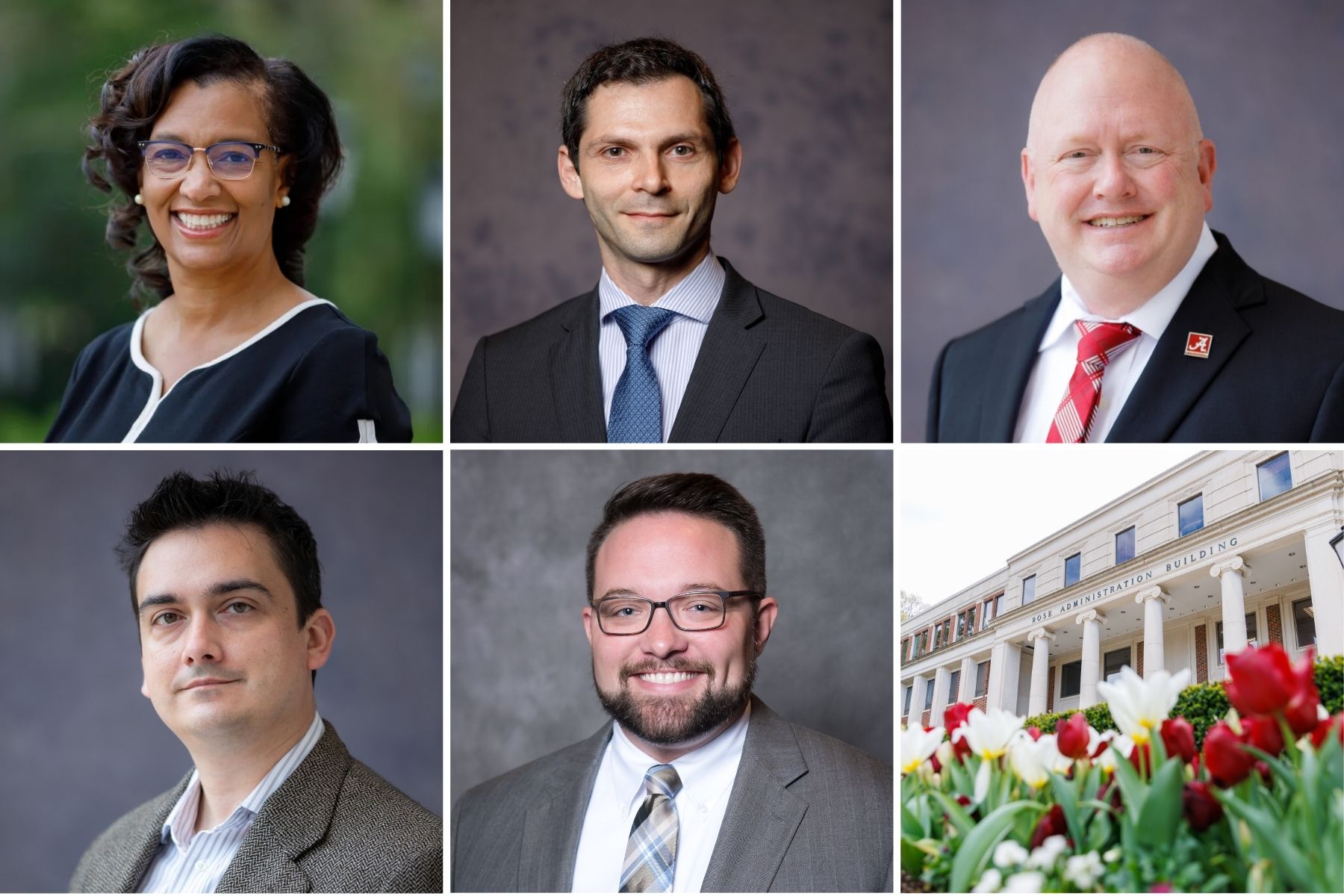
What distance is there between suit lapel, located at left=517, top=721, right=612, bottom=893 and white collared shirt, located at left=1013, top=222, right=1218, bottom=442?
1054mm

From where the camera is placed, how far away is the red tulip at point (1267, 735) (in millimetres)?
2406

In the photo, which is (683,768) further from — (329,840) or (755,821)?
(329,840)

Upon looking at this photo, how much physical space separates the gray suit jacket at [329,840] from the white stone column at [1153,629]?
1408mm

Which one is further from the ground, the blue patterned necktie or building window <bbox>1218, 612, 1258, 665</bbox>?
the blue patterned necktie

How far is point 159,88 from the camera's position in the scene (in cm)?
254

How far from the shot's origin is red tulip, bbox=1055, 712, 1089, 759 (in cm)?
250

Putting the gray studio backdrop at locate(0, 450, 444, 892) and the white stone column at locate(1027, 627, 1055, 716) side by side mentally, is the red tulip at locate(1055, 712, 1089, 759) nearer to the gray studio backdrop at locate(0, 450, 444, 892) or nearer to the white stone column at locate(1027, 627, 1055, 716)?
the white stone column at locate(1027, 627, 1055, 716)

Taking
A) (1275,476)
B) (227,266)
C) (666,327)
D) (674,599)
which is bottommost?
(674,599)

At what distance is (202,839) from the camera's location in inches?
102

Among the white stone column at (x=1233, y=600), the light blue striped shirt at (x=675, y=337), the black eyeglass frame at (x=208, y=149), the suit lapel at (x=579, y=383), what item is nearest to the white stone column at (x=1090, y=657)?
the white stone column at (x=1233, y=600)

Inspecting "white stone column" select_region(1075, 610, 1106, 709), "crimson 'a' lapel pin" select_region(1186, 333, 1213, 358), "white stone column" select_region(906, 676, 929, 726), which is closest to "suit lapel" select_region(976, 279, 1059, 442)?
"crimson 'a' lapel pin" select_region(1186, 333, 1213, 358)

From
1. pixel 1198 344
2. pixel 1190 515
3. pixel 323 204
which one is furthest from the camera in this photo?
pixel 323 204

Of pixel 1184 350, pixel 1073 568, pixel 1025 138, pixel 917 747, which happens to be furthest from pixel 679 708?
pixel 1025 138

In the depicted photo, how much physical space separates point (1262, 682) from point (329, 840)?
172cm
